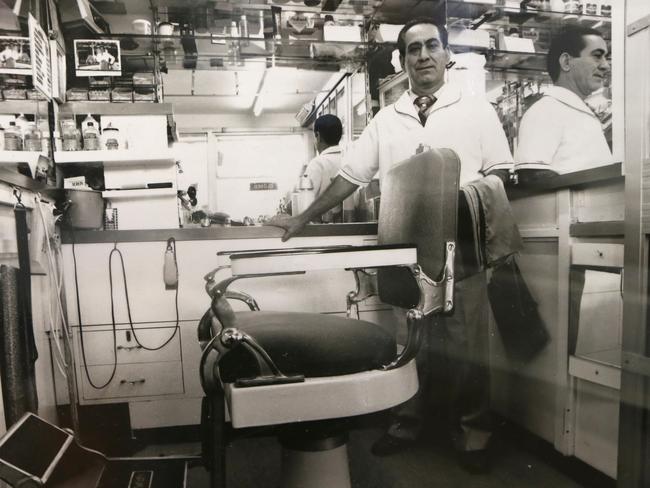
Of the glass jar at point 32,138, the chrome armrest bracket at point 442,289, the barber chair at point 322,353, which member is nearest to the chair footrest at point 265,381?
the barber chair at point 322,353

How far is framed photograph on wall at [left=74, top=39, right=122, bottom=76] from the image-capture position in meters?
1.87

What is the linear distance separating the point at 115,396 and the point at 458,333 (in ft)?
4.40

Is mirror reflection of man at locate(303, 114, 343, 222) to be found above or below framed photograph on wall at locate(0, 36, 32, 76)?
below

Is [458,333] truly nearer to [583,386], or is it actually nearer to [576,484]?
[583,386]

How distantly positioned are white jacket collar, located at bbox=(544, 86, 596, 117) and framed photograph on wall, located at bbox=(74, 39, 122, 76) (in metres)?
1.77

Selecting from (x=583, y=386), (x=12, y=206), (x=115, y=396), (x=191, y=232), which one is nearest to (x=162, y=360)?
(x=115, y=396)

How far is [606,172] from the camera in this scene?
116 centimetres

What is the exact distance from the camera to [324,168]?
2113 millimetres

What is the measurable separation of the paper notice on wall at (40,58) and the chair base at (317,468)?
164cm

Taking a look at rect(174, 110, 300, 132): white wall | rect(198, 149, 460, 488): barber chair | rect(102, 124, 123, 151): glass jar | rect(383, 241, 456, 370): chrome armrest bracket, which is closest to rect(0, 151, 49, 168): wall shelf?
rect(102, 124, 123, 151): glass jar

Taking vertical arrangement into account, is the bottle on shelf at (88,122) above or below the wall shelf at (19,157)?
above

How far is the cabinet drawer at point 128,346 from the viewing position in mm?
1668

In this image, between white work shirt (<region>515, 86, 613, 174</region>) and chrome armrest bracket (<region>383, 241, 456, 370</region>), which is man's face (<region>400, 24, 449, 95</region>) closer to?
white work shirt (<region>515, 86, 613, 174</region>)

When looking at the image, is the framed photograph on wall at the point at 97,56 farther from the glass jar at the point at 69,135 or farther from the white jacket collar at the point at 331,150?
the white jacket collar at the point at 331,150
